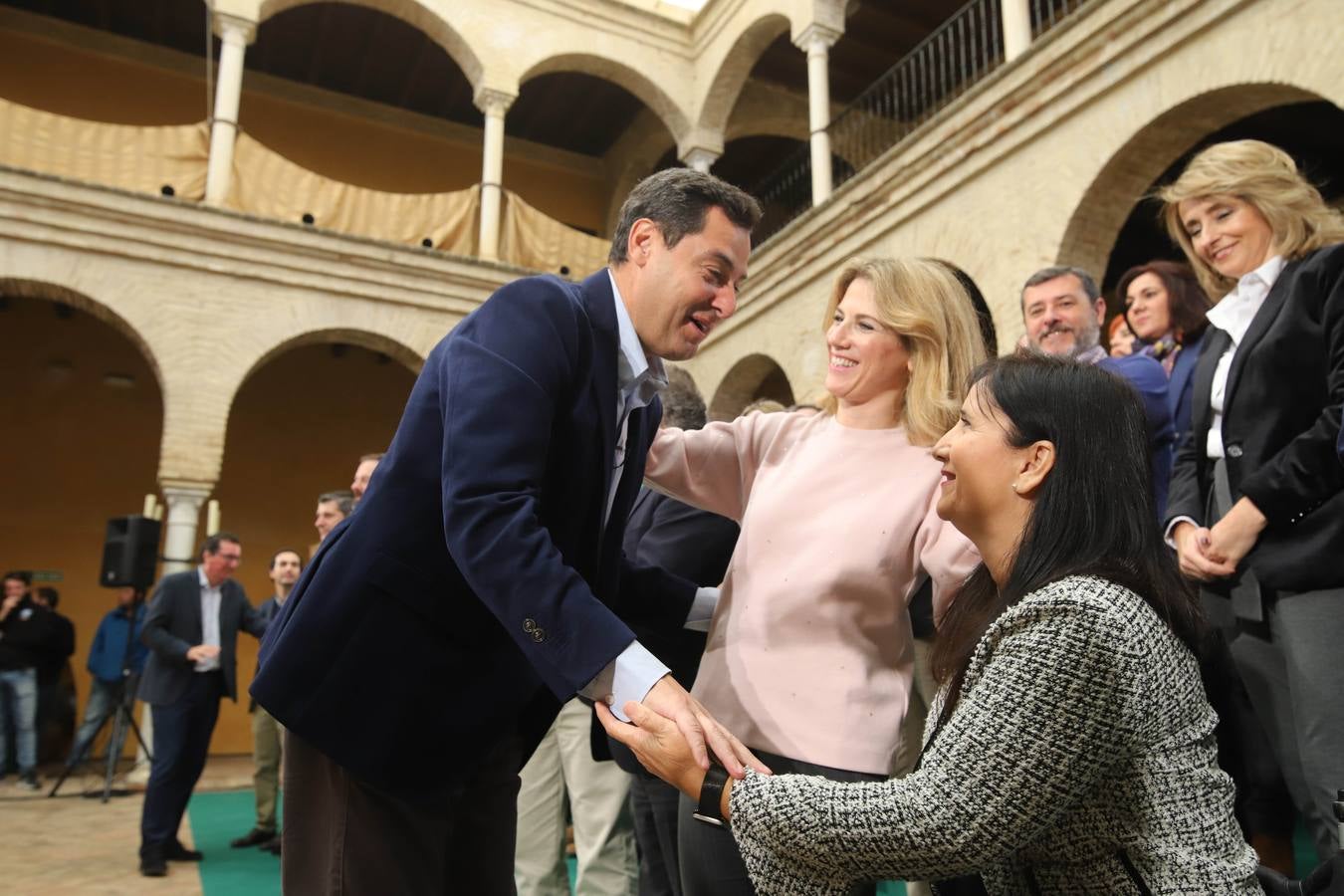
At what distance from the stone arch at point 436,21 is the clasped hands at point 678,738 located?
11858mm

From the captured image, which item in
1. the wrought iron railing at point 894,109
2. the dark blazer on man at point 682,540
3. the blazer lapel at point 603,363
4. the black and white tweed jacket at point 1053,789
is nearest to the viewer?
the black and white tweed jacket at point 1053,789

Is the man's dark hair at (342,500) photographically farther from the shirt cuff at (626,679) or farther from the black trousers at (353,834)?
the shirt cuff at (626,679)

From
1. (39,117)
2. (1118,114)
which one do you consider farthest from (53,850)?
(1118,114)

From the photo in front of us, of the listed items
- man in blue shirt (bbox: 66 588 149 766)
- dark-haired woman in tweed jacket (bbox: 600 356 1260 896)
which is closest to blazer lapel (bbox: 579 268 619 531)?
dark-haired woman in tweed jacket (bbox: 600 356 1260 896)

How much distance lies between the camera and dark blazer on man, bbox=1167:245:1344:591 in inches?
88.0

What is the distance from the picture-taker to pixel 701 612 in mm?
2072

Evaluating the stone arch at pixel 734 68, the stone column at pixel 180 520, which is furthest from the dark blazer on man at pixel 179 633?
the stone arch at pixel 734 68

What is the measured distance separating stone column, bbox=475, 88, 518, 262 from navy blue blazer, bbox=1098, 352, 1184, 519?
961 cm

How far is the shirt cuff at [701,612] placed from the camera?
2.06 meters

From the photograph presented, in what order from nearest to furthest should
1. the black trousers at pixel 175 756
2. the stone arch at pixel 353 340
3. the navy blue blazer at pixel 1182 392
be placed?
the navy blue blazer at pixel 1182 392
the black trousers at pixel 175 756
the stone arch at pixel 353 340

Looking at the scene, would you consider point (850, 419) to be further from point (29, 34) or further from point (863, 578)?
point (29, 34)

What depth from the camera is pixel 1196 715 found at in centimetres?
132

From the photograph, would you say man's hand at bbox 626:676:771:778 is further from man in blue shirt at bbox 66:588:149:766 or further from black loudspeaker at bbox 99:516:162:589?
man in blue shirt at bbox 66:588:149:766

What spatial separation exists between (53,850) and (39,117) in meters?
7.27
